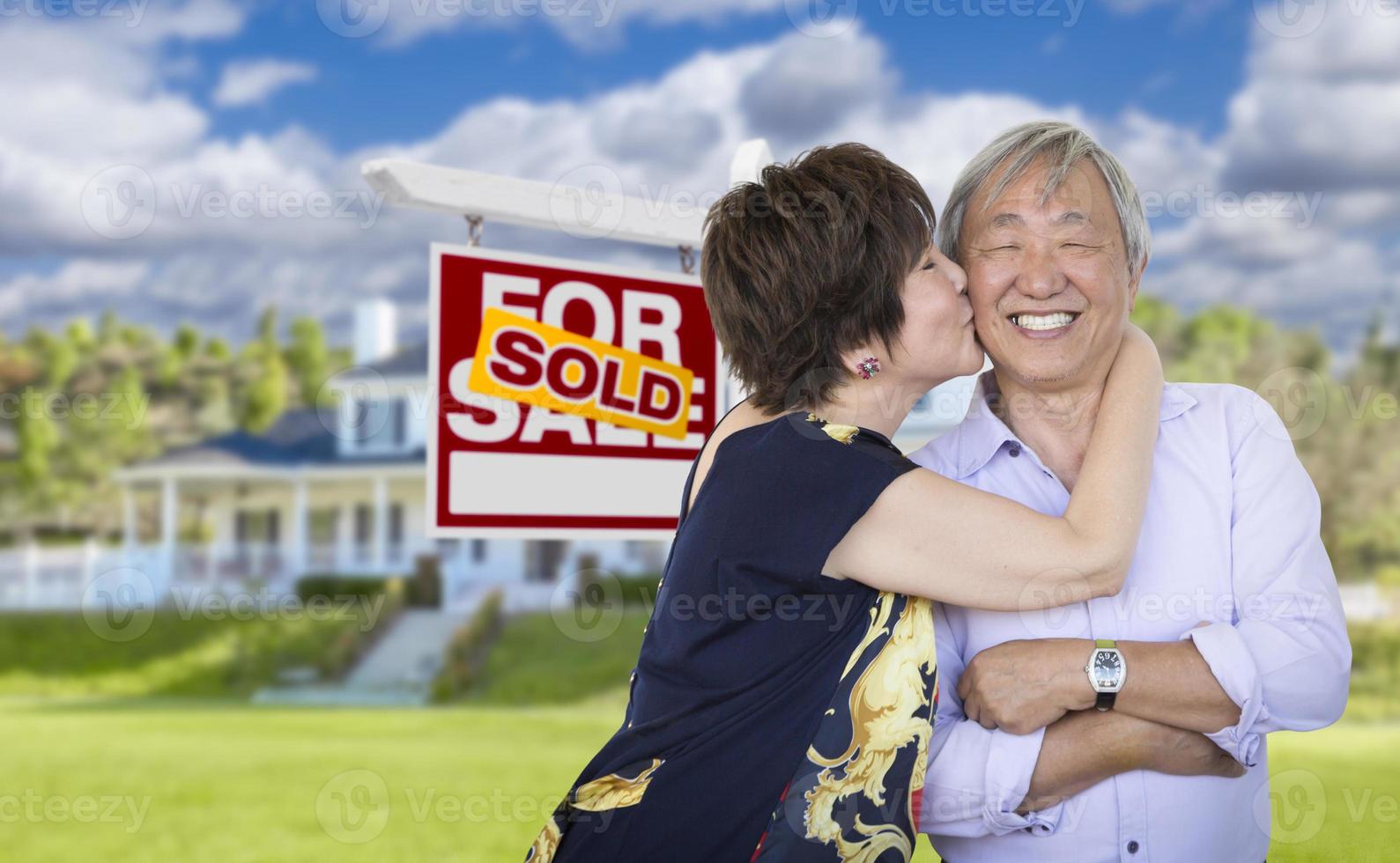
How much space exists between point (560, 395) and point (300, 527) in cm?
2988

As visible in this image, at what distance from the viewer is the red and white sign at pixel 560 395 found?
10.2ft

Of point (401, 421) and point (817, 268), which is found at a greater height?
point (817, 268)

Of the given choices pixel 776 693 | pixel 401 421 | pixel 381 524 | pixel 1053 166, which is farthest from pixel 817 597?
pixel 401 421

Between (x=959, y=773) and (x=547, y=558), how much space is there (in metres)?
27.2

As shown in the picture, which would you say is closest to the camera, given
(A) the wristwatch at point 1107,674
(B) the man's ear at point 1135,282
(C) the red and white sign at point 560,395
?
(A) the wristwatch at point 1107,674

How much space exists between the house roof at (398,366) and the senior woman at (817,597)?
93.3 ft

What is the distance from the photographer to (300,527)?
103 ft

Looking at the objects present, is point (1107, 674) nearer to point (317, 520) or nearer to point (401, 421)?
point (401, 421)

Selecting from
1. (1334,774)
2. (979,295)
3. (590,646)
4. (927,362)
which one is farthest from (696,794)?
(590,646)

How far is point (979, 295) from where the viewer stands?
2213 millimetres

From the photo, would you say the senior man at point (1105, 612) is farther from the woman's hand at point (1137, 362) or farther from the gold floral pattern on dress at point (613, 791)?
the gold floral pattern on dress at point (613, 791)

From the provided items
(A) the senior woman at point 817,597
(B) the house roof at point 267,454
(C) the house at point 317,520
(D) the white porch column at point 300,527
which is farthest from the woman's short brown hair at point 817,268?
(D) the white porch column at point 300,527

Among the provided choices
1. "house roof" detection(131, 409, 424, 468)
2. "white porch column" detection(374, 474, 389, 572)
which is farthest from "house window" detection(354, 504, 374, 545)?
"house roof" detection(131, 409, 424, 468)

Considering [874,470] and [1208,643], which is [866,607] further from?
[1208,643]
